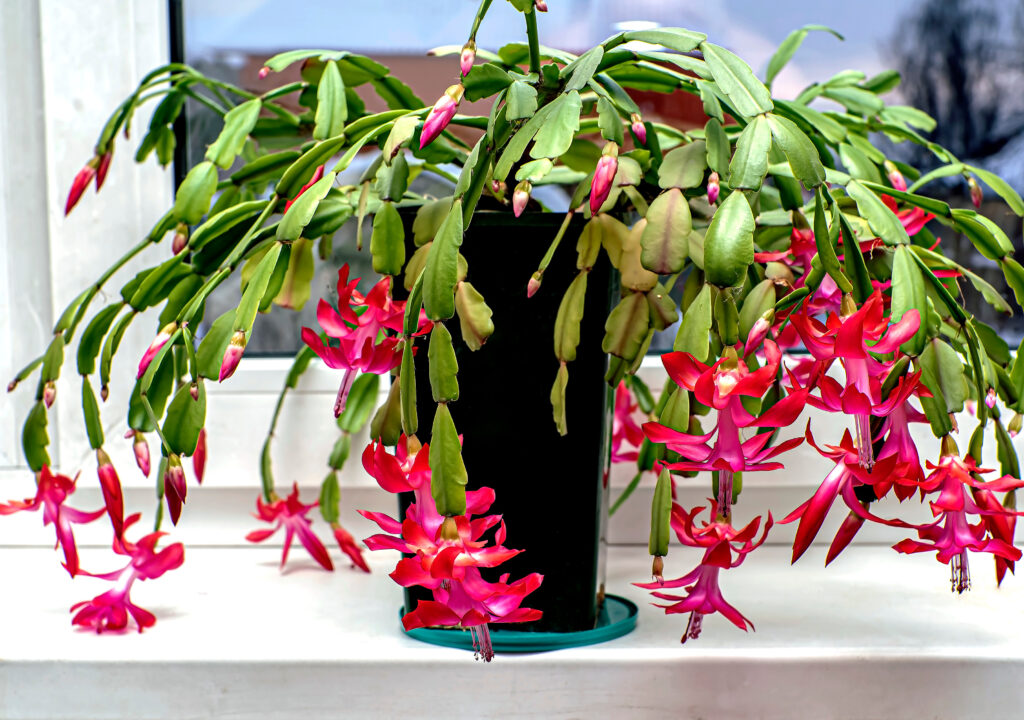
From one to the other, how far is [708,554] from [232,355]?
0.28 meters

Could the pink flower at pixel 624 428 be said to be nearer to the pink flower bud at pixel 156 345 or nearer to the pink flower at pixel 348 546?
the pink flower at pixel 348 546

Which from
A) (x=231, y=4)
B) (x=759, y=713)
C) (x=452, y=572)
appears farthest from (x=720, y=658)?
(x=231, y=4)

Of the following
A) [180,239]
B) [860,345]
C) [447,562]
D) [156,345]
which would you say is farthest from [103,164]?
[860,345]

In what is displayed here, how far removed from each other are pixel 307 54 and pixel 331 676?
1.46 feet

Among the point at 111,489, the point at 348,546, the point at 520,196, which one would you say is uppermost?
the point at 520,196

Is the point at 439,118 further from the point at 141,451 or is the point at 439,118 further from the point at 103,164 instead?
the point at 103,164

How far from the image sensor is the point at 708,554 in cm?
52

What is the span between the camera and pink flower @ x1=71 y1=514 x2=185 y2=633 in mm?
632

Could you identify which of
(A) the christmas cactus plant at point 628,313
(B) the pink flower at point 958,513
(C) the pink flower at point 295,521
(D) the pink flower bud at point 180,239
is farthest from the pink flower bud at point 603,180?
(C) the pink flower at point 295,521

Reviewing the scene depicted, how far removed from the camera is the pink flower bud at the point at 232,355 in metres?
0.48

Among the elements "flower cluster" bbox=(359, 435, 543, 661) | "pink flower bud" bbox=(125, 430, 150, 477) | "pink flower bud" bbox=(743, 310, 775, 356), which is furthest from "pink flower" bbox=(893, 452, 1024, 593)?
"pink flower bud" bbox=(125, 430, 150, 477)

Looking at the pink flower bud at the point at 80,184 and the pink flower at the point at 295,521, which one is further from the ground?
the pink flower bud at the point at 80,184

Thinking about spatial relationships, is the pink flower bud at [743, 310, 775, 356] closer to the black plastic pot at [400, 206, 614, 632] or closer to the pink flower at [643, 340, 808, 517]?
the pink flower at [643, 340, 808, 517]

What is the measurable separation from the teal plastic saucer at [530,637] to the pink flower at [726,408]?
185mm
